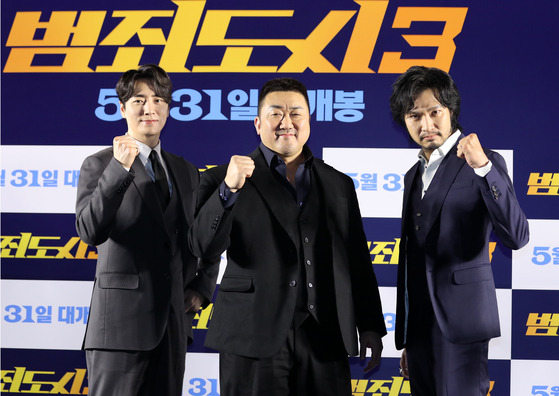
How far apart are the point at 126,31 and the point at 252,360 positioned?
234cm

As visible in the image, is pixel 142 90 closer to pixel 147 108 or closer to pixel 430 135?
pixel 147 108

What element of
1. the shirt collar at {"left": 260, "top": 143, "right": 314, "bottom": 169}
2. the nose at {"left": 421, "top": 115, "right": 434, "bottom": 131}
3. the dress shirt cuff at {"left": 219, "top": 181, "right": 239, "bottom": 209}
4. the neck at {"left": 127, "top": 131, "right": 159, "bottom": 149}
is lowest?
the dress shirt cuff at {"left": 219, "top": 181, "right": 239, "bottom": 209}

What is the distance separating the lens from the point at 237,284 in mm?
2064

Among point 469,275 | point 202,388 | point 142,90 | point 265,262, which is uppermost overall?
point 142,90

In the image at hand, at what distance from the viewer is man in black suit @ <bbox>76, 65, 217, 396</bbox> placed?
7.68 ft

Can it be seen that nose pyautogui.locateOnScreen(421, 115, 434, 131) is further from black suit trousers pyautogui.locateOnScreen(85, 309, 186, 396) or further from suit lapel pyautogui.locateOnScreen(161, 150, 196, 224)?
black suit trousers pyautogui.locateOnScreen(85, 309, 186, 396)

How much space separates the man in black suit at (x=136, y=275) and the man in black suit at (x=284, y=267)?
13.5 inches

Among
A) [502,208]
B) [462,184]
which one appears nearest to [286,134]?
[462,184]

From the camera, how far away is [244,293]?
6.75ft

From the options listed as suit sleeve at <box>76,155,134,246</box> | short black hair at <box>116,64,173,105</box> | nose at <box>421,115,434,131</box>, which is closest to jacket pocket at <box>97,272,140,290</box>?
suit sleeve at <box>76,155,134,246</box>

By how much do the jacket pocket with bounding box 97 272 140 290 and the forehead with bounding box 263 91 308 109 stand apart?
0.87 meters

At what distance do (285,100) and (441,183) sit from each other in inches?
26.6

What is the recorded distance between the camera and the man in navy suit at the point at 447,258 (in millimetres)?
2176

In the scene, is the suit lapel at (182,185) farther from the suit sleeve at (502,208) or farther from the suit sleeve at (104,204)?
the suit sleeve at (502,208)
